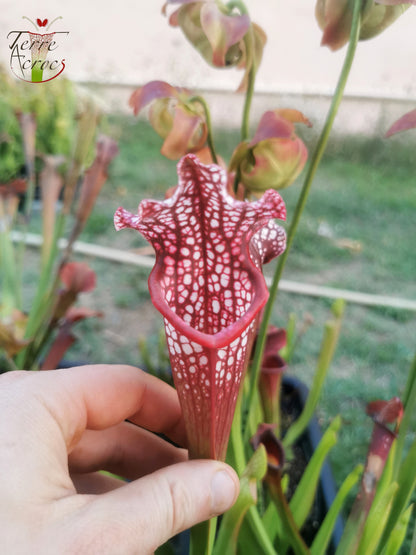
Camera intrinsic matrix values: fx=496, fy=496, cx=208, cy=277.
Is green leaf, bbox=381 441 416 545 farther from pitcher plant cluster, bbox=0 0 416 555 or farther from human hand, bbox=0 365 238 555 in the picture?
human hand, bbox=0 365 238 555

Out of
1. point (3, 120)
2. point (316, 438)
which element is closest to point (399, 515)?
point (316, 438)

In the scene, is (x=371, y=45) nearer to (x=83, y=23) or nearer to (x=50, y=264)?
(x=83, y=23)

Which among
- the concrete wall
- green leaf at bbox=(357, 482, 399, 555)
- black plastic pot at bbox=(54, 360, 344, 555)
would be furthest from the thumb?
the concrete wall

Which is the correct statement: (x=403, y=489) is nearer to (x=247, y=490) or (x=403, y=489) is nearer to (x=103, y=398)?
Answer: (x=247, y=490)

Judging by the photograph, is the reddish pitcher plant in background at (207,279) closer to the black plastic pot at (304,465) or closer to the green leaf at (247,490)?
the green leaf at (247,490)

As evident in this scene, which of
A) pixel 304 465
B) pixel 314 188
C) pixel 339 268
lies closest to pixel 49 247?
pixel 304 465

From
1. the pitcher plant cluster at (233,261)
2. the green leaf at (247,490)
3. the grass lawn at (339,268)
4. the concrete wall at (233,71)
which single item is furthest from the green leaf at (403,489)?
the concrete wall at (233,71)
